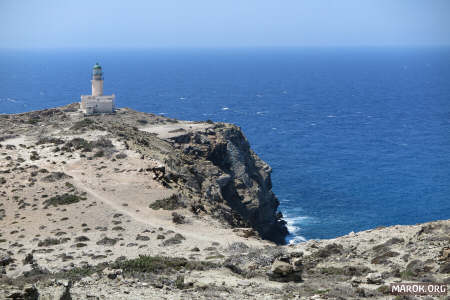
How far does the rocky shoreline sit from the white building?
408 cm

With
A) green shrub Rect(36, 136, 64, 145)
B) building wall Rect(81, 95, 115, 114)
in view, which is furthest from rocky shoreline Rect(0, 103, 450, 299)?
building wall Rect(81, 95, 115, 114)

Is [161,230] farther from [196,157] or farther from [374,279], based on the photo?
[196,157]

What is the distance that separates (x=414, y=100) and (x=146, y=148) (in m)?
123

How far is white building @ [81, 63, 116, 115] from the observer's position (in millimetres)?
78694

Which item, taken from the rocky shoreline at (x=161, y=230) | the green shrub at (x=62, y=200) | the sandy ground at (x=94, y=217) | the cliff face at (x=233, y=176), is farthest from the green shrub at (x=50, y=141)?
the green shrub at (x=62, y=200)

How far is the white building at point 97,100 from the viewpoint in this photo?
78.7 metres

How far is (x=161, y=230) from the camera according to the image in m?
37.5

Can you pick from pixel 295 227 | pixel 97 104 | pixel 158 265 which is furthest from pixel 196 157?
pixel 158 265

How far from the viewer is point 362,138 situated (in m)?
112

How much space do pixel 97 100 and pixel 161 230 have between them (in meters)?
45.5

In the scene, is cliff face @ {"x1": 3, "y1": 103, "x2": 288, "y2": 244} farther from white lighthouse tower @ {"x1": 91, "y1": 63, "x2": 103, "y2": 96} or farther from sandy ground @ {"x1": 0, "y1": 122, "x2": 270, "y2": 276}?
white lighthouse tower @ {"x1": 91, "y1": 63, "x2": 103, "y2": 96}

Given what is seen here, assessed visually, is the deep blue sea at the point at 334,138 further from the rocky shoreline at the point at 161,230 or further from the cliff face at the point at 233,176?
the rocky shoreline at the point at 161,230

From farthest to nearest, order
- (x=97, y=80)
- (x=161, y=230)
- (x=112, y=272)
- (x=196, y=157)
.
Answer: (x=97, y=80), (x=196, y=157), (x=161, y=230), (x=112, y=272)

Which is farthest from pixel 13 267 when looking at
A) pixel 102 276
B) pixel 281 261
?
pixel 281 261
